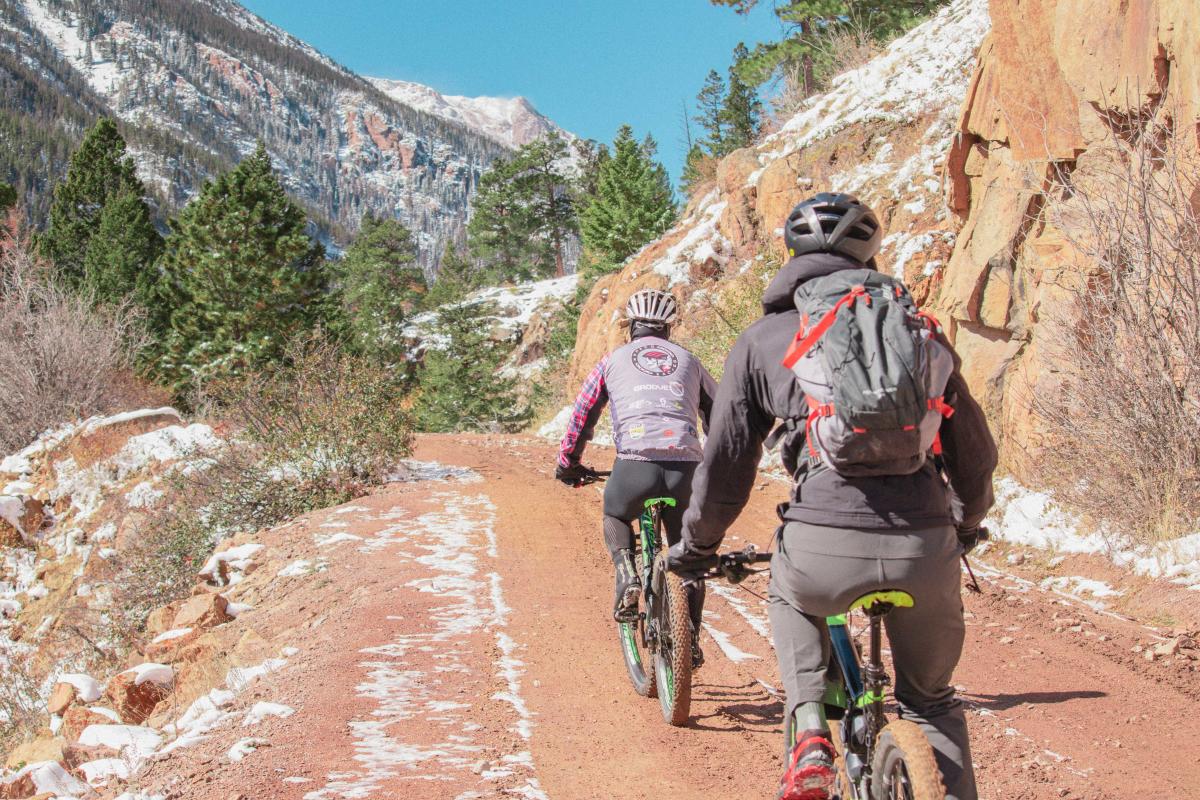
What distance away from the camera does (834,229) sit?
2986 millimetres

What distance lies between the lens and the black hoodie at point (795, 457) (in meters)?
2.62

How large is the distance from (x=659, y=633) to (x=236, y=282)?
29.8m

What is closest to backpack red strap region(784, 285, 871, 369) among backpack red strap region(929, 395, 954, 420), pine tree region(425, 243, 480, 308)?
backpack red strap region(929, 395, 954, 420)

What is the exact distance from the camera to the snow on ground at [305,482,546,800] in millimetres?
4438

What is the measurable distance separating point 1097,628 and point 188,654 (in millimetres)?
6736

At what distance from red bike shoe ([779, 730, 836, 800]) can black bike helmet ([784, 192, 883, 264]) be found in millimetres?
1443

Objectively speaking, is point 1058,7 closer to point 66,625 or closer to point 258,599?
point 258,599

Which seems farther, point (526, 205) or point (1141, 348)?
point (526, 205)

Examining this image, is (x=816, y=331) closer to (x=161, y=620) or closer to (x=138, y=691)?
(x=138, y=691)

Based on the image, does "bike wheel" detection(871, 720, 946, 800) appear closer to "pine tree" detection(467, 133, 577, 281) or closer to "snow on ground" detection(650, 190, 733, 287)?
"snow on ground" detection(650, 190, 733, 287)

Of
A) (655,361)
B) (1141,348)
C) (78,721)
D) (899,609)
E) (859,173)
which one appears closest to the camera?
(899,609)

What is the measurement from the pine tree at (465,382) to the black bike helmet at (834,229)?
30430mm

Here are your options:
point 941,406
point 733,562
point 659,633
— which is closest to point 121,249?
point 659,633

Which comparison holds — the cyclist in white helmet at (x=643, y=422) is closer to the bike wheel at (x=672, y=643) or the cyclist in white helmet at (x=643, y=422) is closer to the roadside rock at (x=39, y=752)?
the bike wheel at (x=672, y=643)
